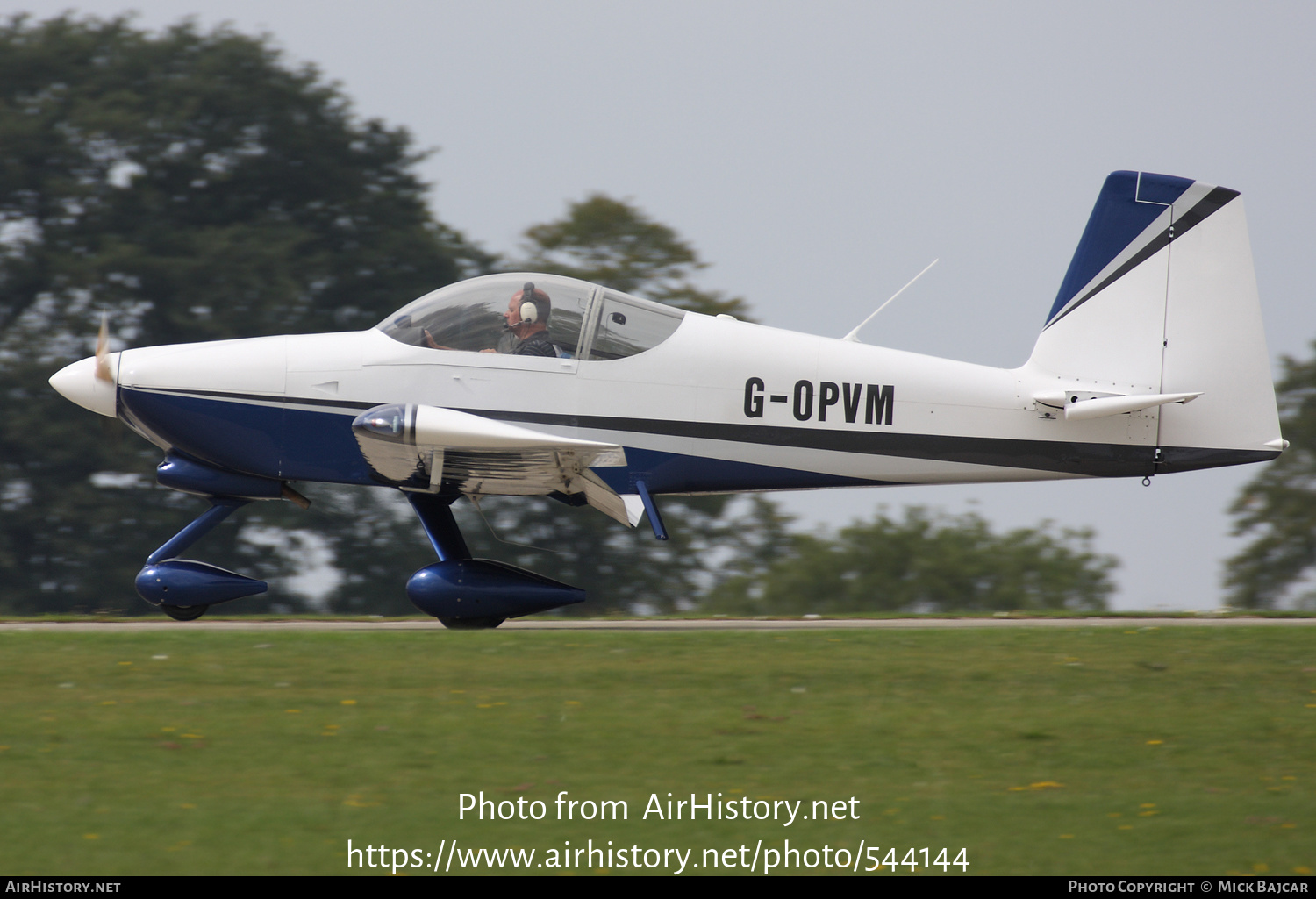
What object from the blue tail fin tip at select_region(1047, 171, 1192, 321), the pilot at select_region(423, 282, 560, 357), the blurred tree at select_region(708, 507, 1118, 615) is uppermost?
the blue tail fin tip at select_region(1047, 171, 1192, 321)

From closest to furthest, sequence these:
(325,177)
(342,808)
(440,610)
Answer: (342,808) → (440,610) → (325,177)

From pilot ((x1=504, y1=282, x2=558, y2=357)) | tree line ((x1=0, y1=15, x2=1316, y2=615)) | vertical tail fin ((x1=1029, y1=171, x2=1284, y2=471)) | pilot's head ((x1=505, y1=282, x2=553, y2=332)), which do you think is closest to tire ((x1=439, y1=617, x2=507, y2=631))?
pilot ((x1=504, y1=282, x2=558, y2=357))

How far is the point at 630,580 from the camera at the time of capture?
19234 mm

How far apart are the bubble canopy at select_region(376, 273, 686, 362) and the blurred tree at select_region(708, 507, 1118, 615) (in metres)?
12.0

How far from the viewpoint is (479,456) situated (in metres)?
8.95

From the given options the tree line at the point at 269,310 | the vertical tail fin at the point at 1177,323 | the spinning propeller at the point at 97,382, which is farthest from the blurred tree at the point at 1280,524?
the spinning propeller at the point at 97,382

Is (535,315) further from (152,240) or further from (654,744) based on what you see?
(152,240)

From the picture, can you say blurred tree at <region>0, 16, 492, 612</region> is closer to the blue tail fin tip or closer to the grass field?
the grass field

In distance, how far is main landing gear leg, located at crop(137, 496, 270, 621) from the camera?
9.58 meters

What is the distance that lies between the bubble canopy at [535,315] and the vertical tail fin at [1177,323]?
330cm

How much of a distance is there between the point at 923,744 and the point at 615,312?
4365 mm

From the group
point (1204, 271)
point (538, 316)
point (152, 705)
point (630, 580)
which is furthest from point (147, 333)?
point (1204, 271)

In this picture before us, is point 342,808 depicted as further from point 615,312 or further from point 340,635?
point 615,312

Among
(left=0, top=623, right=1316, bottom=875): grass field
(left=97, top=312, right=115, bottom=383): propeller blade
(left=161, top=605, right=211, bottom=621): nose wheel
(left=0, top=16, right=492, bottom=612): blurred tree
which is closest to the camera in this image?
(left=0, top=623, right=1316, bottom=875): grass field
